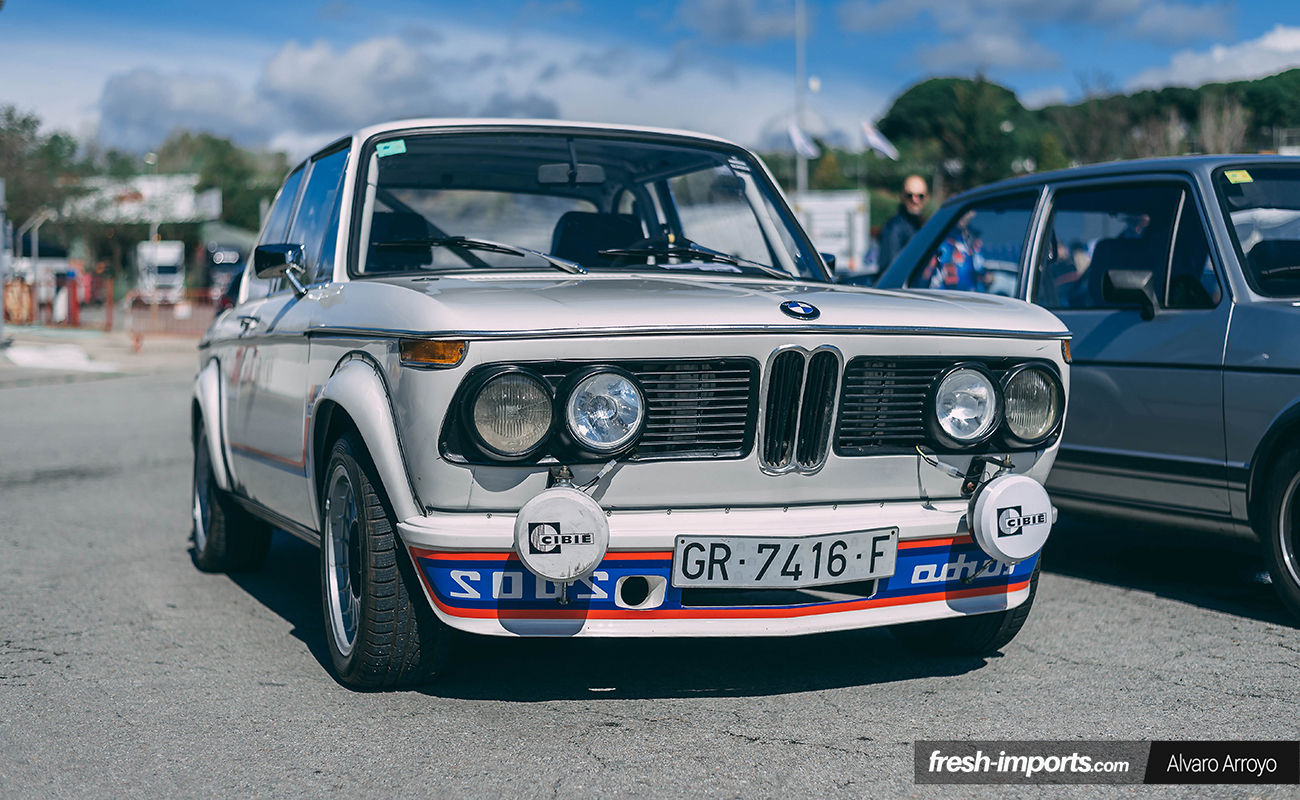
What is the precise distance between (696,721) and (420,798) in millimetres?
861

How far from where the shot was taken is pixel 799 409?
3.47 meters

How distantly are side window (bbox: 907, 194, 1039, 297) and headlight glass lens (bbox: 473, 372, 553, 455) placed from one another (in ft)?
10.6

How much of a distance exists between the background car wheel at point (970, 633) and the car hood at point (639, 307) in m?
0.88

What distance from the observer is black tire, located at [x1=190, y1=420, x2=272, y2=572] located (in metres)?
5.64

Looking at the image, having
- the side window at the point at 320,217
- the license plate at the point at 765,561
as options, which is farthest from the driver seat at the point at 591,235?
the license plate at the point at 765,561

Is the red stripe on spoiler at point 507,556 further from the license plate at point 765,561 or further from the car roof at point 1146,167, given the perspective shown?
the car roof at point 1146,167

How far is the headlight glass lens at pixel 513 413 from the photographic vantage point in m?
3.26

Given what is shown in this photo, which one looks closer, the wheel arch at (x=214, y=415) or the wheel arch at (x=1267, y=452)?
the wheel arch at (x=1267, y=452)

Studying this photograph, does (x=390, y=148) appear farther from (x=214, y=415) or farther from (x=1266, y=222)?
(x=1266, y=222)

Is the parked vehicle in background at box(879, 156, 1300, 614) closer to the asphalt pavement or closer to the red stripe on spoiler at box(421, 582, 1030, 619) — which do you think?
the asphalt pavement

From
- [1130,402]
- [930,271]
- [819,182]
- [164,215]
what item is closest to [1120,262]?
[1130,402]

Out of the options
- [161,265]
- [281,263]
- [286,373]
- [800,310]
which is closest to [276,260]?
[281,263]

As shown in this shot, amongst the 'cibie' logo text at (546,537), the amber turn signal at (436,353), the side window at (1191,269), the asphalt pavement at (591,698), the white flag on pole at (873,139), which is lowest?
the asphalt pavement at (591,698)

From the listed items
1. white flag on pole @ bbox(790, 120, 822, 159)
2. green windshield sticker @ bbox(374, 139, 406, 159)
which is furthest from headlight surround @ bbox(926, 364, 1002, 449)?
→ white flag on pole @ bbox(790, 120, 822, 159)
